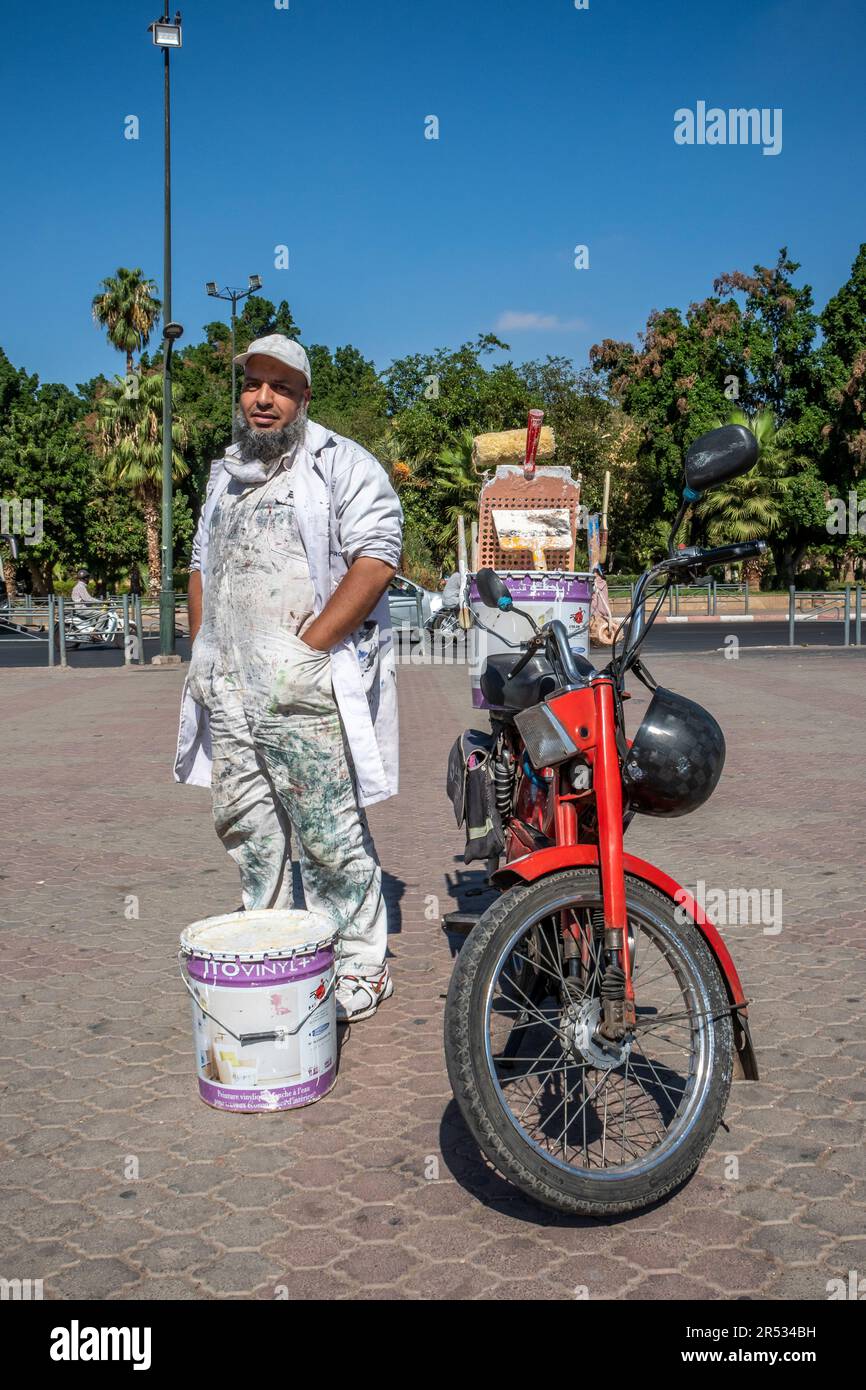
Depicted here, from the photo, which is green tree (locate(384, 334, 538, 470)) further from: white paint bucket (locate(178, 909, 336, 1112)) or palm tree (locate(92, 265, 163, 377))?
white paint bucket (locate(178, 909, 336, 1112))

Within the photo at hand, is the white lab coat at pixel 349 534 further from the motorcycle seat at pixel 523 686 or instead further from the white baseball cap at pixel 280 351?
the motorcycle seat at pixel 523 686

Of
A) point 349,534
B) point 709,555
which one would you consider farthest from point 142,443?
point 709,555

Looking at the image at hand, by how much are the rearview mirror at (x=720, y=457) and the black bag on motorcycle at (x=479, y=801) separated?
1472mm

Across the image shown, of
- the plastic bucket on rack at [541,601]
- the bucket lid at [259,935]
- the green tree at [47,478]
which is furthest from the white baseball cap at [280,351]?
the green tree at [47,478]

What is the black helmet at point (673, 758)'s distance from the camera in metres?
2.86

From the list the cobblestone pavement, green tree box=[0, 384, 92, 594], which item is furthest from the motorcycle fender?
green tree box=[0, 384, 92, 594]

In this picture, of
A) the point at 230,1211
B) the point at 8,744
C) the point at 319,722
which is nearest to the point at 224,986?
the point at 230,1211

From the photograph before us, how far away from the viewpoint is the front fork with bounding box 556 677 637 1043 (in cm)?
273

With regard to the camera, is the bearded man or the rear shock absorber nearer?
the bearded man

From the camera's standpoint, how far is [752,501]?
139 feet

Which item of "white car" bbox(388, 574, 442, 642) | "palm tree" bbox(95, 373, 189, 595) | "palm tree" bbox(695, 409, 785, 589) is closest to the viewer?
"white car" bbox(388, 574, 442, 642)

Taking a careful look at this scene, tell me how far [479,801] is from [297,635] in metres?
0.85

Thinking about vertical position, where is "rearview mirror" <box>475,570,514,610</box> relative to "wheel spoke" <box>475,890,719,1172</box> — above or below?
above

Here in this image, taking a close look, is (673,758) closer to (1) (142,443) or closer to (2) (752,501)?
(1) (142,443)
